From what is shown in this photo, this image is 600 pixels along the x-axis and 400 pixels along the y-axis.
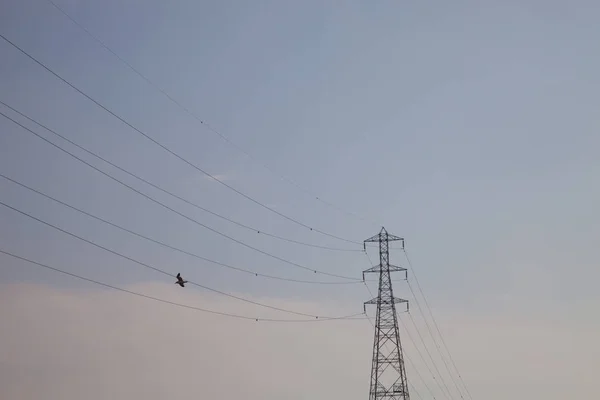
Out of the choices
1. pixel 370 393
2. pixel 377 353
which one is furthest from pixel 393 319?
pixel 370 393

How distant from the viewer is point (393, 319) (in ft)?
230

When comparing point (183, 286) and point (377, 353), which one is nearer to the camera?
point (183, 286)

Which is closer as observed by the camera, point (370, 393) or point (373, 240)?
point (370, 393)

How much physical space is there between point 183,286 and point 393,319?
97.2 ft

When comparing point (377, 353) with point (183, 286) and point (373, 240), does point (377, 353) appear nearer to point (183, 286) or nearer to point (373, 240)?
point (373, 240)

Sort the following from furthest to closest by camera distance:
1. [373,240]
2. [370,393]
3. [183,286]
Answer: [373,240] → [370,393] → [183,286]

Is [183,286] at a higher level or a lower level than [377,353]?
lower

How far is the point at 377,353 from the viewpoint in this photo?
6806cm

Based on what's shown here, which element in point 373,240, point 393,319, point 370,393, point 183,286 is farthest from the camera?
point 373,240

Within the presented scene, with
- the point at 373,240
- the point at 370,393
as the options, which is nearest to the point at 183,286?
the point at 370,393

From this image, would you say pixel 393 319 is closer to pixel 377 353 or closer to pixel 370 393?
pixel 377 353

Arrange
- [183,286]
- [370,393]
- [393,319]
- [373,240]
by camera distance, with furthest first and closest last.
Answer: [373,240] < [393,319] < [370,393] < [183,286]

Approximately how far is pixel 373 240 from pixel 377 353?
13996 millimetres

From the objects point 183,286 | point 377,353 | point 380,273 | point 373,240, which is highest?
point 373,240
